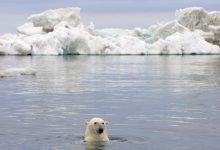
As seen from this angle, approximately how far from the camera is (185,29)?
8325cm

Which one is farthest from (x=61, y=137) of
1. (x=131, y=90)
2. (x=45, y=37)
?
(x=45, y=37)

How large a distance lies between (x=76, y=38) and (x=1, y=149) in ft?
207

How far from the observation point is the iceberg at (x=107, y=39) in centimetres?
7581

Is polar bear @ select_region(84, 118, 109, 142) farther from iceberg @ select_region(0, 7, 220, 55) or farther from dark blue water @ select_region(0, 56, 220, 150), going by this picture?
iceberg @ select_region(0, 7, 220, 55)

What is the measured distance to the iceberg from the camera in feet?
249

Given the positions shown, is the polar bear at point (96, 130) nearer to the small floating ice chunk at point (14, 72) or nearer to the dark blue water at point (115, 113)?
the dark blue water at point (115, 113)

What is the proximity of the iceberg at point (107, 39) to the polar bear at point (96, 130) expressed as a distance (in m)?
60.7

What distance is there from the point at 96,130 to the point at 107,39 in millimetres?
71695

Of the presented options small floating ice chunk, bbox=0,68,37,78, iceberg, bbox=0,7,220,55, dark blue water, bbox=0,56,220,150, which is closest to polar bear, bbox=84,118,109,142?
dark blue water, bbox=0,56,220,150

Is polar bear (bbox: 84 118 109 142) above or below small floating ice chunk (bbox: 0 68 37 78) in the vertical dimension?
above

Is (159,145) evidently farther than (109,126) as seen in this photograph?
No

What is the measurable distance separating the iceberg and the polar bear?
6067 centimetres

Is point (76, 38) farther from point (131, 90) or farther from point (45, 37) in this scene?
point (131, 90)

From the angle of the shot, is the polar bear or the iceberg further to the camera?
the iceberg
